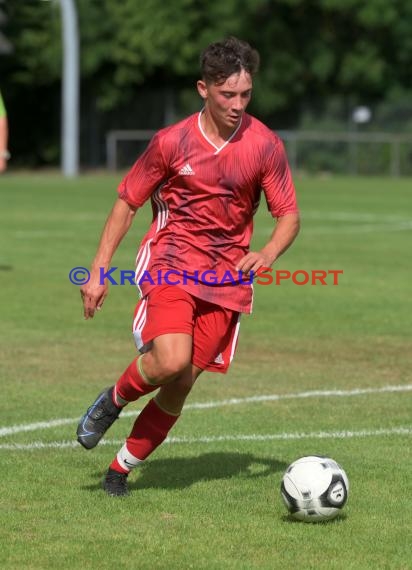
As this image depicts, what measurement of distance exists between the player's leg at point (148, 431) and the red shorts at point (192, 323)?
0.40ft

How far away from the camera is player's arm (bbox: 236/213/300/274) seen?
6473 mm

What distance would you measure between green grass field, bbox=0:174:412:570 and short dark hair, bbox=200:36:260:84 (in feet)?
6.62

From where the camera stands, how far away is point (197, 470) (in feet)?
23.6

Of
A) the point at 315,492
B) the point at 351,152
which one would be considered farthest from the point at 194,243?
the point at 351,152

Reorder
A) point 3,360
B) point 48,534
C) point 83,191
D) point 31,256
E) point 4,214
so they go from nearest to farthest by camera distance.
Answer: point 48,534 < point 3,360 < point 31,256 < point 4,214 < point 83,191

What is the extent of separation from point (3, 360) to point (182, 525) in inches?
186

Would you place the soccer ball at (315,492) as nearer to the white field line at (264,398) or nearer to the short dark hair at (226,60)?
the short dark hair at (226,60)

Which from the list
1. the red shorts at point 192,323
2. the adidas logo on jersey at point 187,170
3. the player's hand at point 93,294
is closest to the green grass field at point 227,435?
the red shorts at point 192,323

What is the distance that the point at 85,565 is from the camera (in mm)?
5539

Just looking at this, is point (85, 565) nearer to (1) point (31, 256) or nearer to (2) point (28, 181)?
(1) point (31, 256)

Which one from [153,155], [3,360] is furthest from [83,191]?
[153,155]

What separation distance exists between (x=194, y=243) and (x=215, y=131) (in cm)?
55

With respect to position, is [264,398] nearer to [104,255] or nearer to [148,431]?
[148,431]

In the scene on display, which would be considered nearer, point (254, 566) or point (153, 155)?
point (254, 566)
